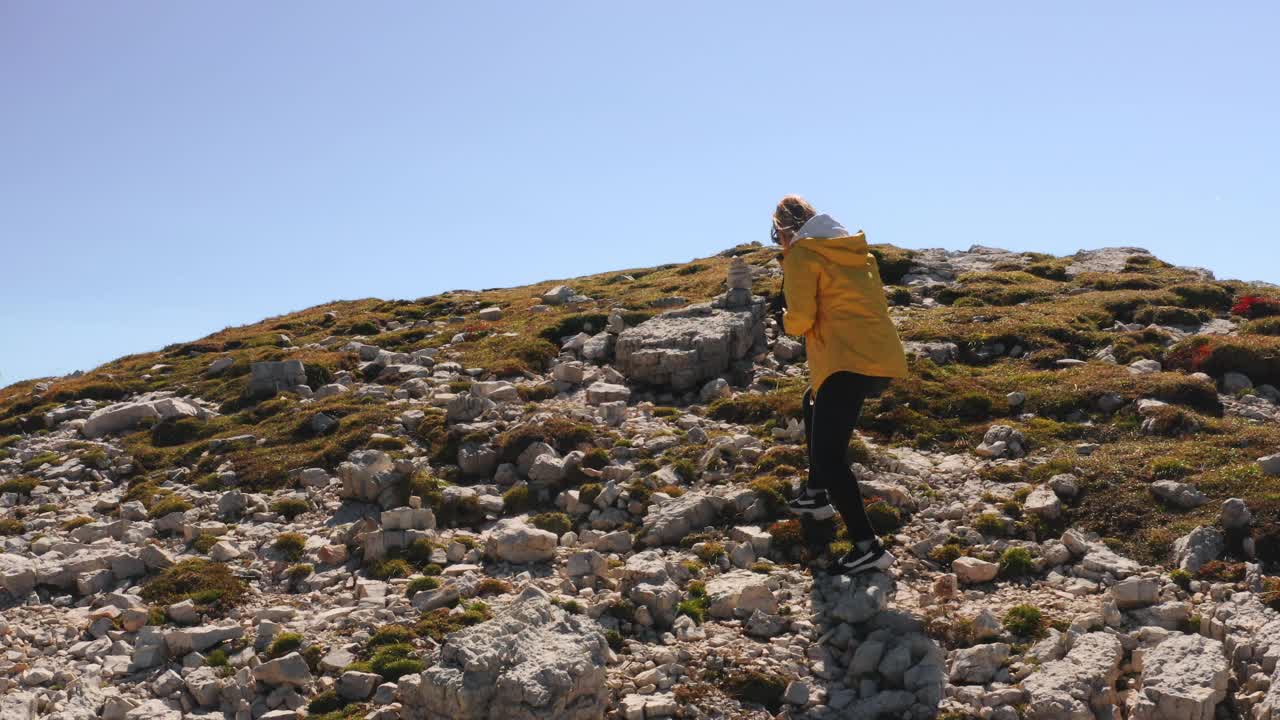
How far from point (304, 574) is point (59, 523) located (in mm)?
6368

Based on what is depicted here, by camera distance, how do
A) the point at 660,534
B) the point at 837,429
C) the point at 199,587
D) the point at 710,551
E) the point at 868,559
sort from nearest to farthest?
the point at 837,429, the point at 868,559, the point at 710,551, the point at 199,587, the point at 660,534

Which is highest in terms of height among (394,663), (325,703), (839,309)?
(839,309)

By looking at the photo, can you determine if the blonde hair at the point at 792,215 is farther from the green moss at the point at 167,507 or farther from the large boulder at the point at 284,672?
the green moss at the point at 167,507

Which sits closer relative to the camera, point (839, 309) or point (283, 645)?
point (839, 309)

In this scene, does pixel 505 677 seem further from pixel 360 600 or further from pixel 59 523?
pixel 59 523

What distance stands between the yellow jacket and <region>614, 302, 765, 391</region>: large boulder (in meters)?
10.1

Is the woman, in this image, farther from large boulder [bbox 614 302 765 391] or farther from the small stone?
large boulder [bbox 614 302 765 391]

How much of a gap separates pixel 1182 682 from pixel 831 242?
5.95 meters

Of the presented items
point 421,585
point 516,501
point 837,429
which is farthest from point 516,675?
point 516,501

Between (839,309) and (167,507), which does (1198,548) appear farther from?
(167,507)

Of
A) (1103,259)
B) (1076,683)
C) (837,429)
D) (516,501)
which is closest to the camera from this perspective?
(1076,683)

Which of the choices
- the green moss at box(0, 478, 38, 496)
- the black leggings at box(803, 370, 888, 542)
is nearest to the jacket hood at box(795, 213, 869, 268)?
the black leggings at box(803, 370, 888, 542)

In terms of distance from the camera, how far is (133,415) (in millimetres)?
24906

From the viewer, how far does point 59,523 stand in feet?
61.9
